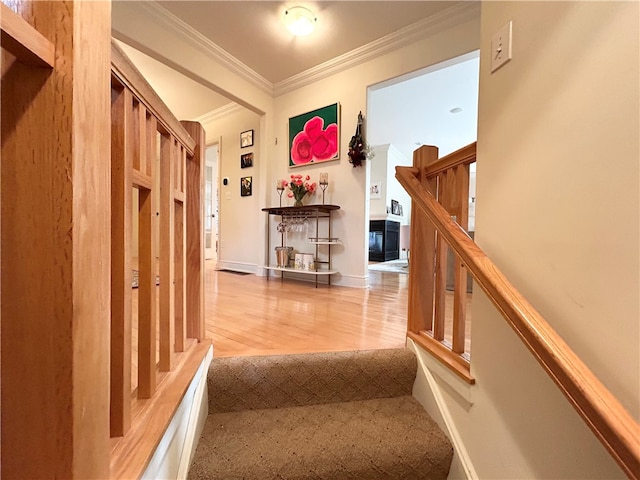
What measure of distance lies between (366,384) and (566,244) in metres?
0.96

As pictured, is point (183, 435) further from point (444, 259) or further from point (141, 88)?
point (444, 259)

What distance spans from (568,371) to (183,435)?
1073 millimetres

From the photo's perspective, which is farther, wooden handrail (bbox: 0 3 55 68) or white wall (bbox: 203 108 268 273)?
white wall (bbox: 203 108 268 273)

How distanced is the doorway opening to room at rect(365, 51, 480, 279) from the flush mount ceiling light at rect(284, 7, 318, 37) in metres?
0.84

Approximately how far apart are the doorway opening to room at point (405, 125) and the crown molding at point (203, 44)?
1.36 meters

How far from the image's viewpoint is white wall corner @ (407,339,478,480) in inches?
41.1

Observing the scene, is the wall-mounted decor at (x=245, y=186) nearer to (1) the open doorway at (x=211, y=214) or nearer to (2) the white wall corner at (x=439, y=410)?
(1) the open doorway at (x=211, y=214)

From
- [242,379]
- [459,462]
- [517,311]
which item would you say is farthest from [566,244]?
[242,379]

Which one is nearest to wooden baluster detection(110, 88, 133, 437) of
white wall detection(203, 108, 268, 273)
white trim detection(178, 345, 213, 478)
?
white trim detection(178, 345, 213, 478)

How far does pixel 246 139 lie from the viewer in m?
3.96

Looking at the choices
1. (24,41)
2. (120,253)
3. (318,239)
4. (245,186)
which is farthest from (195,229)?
(245,186)

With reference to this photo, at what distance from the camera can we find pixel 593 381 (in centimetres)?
53

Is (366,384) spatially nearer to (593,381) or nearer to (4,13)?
(593,381)

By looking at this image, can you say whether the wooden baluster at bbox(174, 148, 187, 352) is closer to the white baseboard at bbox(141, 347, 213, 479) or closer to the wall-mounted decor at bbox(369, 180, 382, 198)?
the white baseboard at bbox(141, 347, 213, 479)
